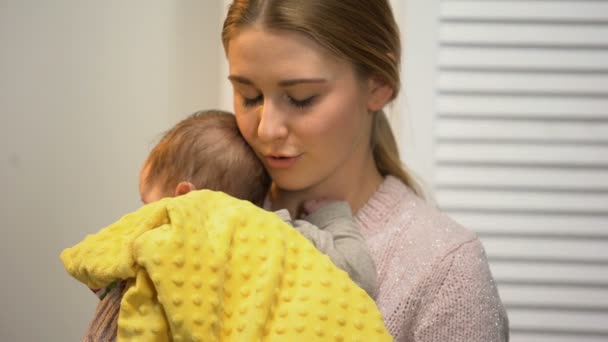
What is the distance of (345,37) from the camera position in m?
1.25

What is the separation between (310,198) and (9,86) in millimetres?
898

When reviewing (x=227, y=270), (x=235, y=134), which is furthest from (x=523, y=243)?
(x=227, y=270)

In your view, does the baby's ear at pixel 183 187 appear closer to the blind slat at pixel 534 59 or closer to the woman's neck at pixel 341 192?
the woman's neck at pixel 341 192

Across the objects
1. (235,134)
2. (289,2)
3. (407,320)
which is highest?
(289,2)

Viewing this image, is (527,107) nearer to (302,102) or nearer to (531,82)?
(531,82)

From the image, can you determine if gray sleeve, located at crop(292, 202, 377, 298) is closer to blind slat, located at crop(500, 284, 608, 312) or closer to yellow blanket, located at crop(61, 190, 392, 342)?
yellow blanket, located at crop(61, 190, 392, 342)

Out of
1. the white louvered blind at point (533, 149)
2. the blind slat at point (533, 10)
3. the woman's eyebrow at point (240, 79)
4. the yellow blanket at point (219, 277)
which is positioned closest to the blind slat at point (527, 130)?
the white louvered blind at point (533, 149)

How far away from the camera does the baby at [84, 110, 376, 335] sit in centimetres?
123

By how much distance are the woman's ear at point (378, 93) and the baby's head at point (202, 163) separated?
21 centimetres

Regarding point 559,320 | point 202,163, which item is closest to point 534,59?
point 559,320

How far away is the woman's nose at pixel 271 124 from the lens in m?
1.24

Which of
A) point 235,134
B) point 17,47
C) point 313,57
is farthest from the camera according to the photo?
point 17,47

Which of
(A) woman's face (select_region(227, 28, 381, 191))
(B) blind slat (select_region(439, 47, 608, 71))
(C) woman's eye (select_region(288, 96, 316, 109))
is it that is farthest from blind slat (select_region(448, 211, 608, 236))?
(C) woman's eye (select_region(288, 96, 316, 109))

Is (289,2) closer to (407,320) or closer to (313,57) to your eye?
(313,57)
